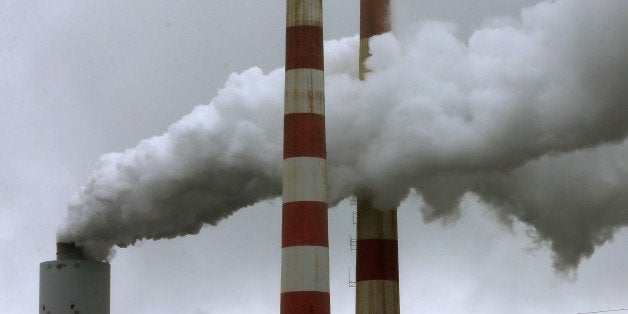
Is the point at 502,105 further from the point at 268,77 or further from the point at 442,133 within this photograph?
the point at 268,77

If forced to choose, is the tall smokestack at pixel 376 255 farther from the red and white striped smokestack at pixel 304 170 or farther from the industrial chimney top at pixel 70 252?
the industrial chimney top at pixel 70 252

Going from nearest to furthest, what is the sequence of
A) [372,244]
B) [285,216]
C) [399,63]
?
[285,216] → [399,63] → [372,244]

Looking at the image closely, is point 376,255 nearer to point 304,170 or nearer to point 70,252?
point 304,170

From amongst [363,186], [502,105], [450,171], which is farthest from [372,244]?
[502,105]

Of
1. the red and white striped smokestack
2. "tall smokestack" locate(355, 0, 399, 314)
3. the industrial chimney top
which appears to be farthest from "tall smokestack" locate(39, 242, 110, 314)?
the red and white striped smokestack

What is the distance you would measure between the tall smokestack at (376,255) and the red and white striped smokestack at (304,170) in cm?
577

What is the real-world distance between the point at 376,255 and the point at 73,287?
33.0ft

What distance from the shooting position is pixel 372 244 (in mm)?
51969

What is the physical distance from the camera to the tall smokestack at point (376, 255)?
51719mm

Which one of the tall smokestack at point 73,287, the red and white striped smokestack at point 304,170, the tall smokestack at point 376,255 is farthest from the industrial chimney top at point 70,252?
the red and white striped smokestack at point 304,170

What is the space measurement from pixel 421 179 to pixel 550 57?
650cm

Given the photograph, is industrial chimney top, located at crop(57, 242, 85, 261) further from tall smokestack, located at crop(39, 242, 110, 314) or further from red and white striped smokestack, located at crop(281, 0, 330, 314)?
red and white striped smokestack, located at crop(281, 0, 330, 314)

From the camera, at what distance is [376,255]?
52031 mm

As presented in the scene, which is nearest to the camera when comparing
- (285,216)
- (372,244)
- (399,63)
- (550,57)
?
(550,57)
